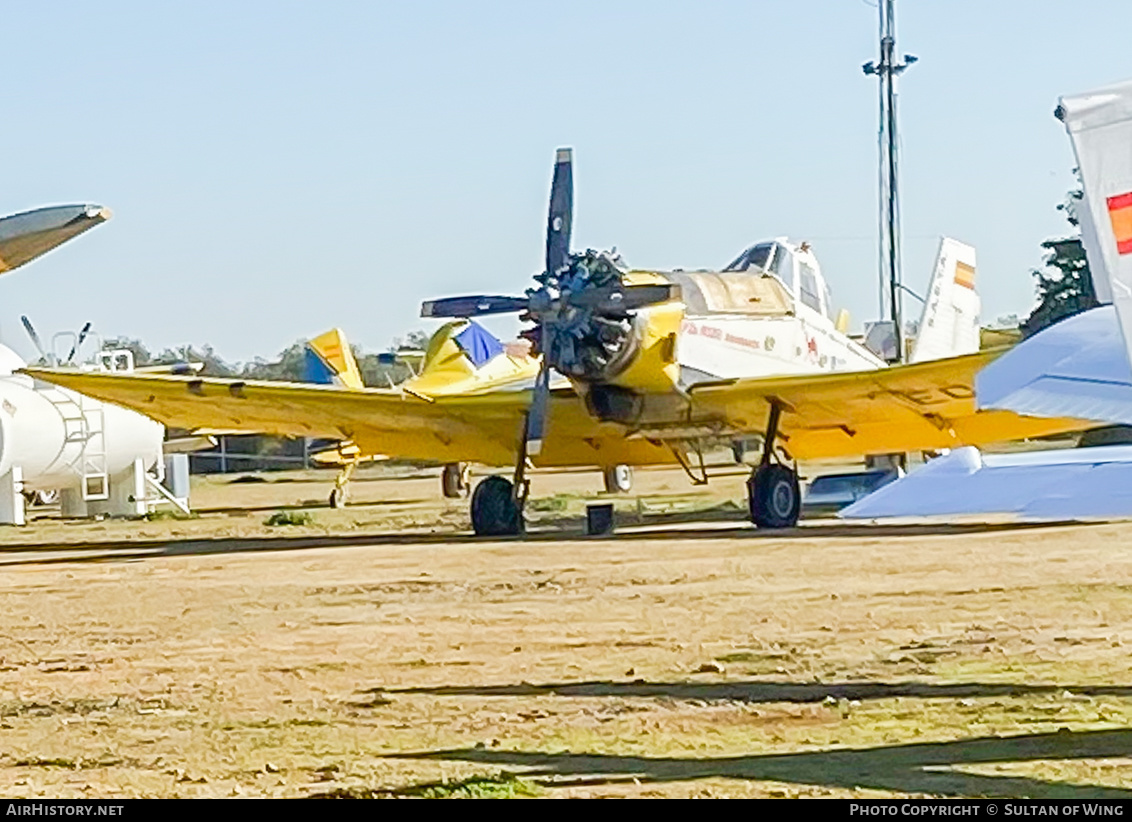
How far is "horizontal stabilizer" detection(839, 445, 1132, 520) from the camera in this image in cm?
761

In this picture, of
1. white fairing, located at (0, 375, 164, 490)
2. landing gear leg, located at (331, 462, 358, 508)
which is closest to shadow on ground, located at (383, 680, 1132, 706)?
white fairing, located at (0, 375, 164, 490)

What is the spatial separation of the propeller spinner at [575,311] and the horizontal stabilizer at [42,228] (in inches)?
219

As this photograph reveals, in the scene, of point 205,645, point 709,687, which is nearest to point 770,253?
point 205,645

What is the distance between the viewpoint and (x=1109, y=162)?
6422 mm

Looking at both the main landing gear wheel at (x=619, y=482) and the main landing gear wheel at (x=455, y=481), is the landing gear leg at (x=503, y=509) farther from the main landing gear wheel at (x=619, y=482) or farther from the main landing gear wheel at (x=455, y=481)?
the main landing gear wheel at (x=455, y=481)

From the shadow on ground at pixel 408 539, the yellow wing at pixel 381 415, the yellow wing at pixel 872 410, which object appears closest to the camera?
the shadow on ground at pixel 408 539

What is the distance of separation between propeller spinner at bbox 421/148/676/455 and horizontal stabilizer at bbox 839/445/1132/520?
56.1 feet

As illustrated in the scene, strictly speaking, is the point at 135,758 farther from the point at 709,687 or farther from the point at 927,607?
the point at 927,607

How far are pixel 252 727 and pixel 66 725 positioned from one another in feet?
3.07

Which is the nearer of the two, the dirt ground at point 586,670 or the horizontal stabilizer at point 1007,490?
the horizontal stabilizer at point 1007,490

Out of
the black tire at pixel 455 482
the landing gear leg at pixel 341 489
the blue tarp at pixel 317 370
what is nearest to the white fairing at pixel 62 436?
the landing gear leg at pixel 341 489

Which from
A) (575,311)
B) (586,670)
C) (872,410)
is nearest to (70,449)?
(575,311)

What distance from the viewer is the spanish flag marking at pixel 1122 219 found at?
21.0 feet

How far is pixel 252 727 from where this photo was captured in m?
10.2
